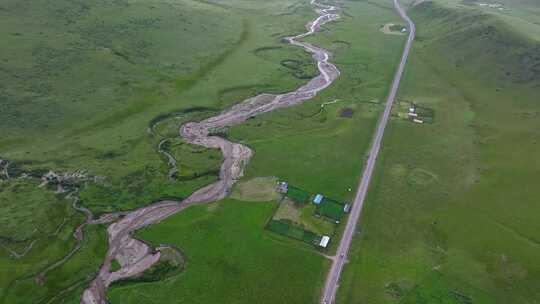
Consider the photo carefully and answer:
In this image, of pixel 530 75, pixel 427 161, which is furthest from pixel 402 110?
pixel 530 75

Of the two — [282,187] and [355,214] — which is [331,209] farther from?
[282,187]

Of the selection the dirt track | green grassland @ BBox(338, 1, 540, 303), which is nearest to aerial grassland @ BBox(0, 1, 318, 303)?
the dirt track

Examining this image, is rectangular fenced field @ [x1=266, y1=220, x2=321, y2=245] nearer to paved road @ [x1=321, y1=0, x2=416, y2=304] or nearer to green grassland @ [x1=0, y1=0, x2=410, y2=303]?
green grassland @ [x1=0, y1=0, x2=410, y2=303]

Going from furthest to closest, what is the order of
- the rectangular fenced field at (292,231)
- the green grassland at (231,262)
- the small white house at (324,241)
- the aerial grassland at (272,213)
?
the rectangular fenced field at (292,231), the small white house at (324,241), the aerial grassland at (272,213), the green grassland at (231,262)

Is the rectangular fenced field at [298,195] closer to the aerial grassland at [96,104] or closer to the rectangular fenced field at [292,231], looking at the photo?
the rectangular fenced field at [292,231]

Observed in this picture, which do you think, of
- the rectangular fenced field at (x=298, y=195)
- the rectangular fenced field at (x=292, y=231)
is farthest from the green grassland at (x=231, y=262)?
the rectangular fenced field at (x=298, y=195)

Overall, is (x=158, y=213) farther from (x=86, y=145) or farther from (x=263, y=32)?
(x=263, y=32)

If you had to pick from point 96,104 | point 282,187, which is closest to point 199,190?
point 282,187
